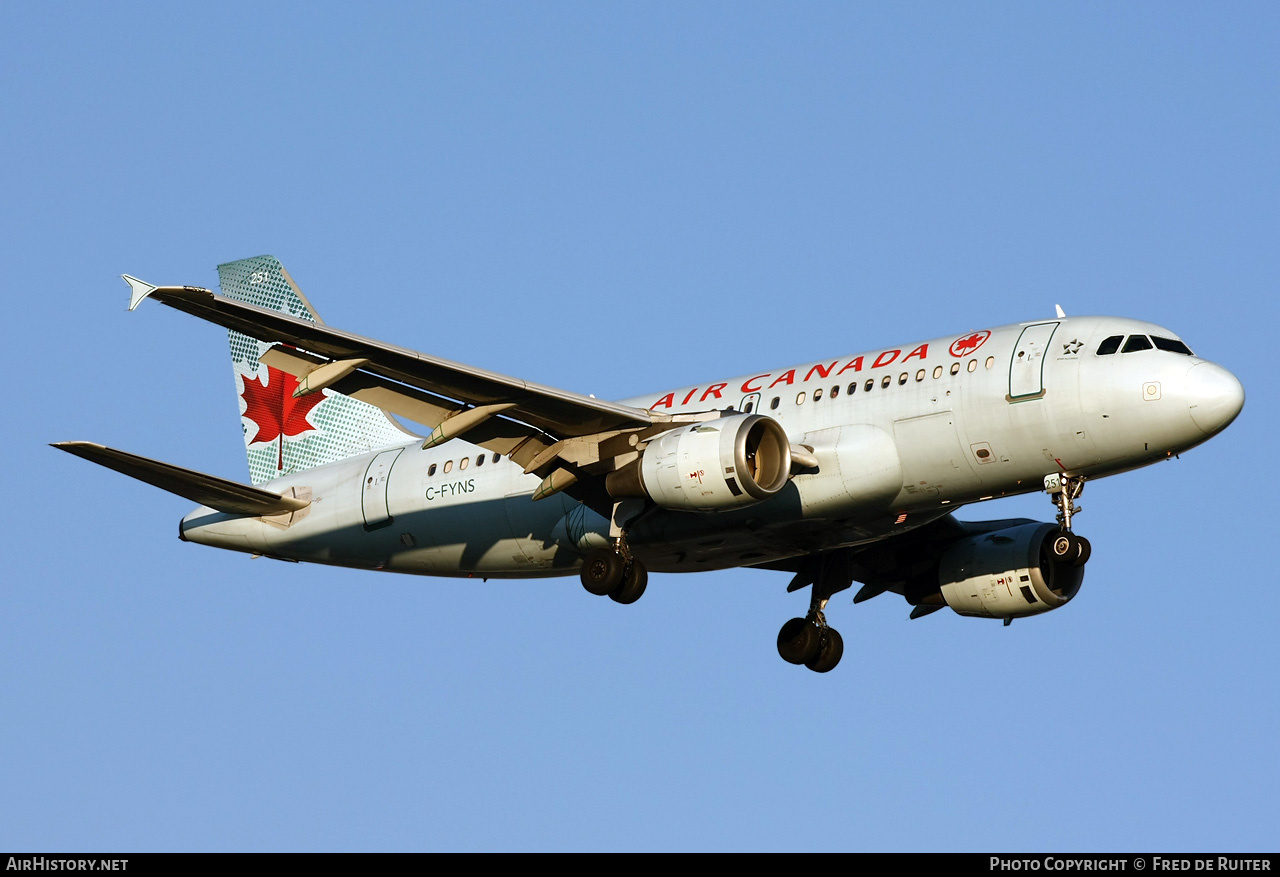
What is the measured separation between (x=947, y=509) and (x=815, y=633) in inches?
263

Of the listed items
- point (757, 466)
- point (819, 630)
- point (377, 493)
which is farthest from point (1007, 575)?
point (377, 493)

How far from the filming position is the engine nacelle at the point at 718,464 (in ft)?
112

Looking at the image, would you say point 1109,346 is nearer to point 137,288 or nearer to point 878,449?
point 878,449

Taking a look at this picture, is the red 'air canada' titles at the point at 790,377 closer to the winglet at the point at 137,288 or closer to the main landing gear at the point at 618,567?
the main landing gear at the point at 618,567

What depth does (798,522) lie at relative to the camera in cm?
3588

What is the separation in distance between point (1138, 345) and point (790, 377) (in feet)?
23.4

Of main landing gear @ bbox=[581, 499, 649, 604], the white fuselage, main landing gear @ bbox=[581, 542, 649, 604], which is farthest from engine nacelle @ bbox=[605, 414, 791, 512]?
main landing gear @ bbox=[581, 542, 649, 604]

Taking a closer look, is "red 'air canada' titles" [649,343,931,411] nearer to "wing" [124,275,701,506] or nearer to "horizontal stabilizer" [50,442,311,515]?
"wing" [124,275,701,506]

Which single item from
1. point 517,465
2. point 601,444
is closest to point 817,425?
point 601,444

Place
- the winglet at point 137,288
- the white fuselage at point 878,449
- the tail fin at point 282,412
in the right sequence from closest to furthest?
1. the winglet at point 137,288
2. the white fuselage at point 878,449
3. the tail fin at point 282,412

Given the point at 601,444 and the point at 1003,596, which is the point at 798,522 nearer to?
the point at 601,444

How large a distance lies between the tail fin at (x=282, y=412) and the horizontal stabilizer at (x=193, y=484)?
263 centimetres

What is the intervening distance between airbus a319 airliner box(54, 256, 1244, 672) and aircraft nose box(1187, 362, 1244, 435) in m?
0.04

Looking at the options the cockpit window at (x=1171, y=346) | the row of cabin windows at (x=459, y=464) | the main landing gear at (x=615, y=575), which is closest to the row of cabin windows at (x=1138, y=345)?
the cockpit window at (x=1171, y=346)
